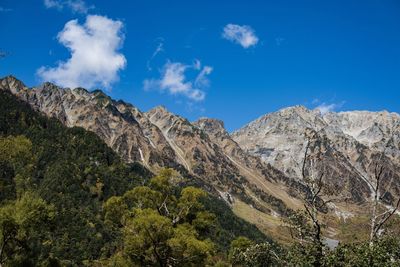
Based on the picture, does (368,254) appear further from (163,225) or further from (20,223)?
(20,223)

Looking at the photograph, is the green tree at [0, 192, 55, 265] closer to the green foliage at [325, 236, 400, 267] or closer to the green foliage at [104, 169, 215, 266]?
the green foliage at [104, 169, 215, 266]

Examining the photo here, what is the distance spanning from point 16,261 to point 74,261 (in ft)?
362

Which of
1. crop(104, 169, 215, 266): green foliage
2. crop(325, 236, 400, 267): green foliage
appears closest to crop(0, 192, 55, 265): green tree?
crop(104, 169, 215, 266): green foliage

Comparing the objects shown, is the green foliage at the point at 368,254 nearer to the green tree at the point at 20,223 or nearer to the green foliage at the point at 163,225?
the green foliage at the point at 163,225

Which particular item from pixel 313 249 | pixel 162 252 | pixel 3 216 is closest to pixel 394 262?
pixel 313 249

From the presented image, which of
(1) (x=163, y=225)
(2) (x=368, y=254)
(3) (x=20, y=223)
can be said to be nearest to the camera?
(2) (x=368, y=254)

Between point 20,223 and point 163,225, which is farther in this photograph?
point 20,223

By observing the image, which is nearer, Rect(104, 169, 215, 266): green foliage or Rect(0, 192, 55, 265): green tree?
Rect(104, 169, 215, 266): green foliage

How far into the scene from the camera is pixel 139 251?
133 ft

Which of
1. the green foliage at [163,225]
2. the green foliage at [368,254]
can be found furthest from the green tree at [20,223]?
the green foliage at [368,254]

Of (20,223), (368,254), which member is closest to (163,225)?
(368,254)

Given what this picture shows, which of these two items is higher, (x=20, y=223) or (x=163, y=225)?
(x=163, y=225)

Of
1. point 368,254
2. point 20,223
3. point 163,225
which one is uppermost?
point 368,254

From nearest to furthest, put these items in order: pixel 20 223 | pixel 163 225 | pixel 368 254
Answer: pixel 368 254 < pixel 163 225 < pixel 20 223
